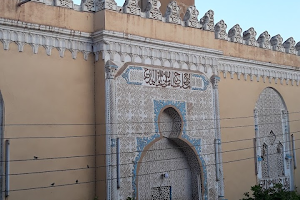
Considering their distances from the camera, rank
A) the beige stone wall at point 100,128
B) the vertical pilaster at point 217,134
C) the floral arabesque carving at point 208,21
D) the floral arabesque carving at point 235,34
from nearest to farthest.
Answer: the beige stone wall at point 100,128 → the vertical pilaster at point 217,134 → the floral arabesque carving at point 208,21 → the floral arabesque carving at point 235,34

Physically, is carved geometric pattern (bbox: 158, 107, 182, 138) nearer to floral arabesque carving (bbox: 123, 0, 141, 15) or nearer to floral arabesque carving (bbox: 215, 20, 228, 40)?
floral arabesque carving (bbox: 123, 0, 141, 15)

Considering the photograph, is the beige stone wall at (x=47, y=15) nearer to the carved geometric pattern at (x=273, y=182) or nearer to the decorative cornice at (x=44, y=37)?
the decorative cornice at (x=44, y=37)

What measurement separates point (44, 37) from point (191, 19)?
3.51 metres

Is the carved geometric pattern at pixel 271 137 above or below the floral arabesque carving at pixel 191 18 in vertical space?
below

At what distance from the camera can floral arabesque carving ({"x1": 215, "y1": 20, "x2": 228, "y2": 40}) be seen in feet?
36.3

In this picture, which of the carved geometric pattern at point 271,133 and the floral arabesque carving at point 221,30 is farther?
the carved geometric pattern at point 271,133

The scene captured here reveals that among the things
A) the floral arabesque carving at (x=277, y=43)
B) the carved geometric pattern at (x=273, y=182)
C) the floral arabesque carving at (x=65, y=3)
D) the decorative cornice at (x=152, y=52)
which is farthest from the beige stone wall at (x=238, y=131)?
the floral arabesque carving at (x=65, y=3)

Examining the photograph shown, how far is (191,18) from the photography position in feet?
33.6

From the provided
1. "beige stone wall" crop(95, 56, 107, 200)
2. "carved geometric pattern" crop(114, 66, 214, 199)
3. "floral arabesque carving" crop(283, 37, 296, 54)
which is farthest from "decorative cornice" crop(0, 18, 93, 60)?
"floral arabesque carving" crop(283, 37, 296, 54)

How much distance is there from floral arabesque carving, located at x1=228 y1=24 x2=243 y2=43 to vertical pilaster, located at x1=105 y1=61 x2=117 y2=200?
161 inches

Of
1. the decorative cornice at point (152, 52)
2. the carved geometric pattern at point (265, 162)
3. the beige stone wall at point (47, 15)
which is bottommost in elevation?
the carved geometric pattern at point (265, 162)

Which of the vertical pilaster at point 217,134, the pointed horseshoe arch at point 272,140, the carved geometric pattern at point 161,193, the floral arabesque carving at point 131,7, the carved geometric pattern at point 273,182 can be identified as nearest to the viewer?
the floral arabesque carving at point 131,7

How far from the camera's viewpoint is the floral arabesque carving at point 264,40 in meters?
12.4

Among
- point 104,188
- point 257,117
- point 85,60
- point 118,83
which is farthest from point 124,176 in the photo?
point 257,117
